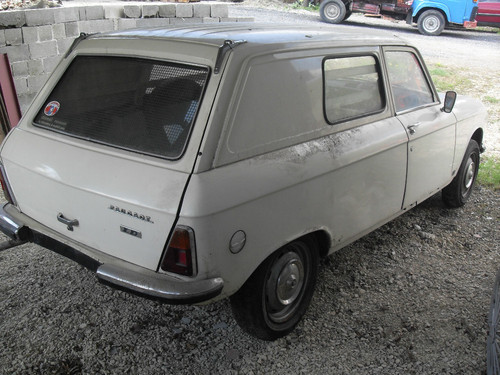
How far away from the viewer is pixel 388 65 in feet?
11.8

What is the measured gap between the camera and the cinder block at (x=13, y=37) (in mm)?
5656

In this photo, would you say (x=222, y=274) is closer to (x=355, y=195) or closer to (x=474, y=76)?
(x=355, y=195)

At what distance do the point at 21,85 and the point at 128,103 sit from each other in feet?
12.9

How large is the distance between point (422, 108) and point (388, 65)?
1.83ft

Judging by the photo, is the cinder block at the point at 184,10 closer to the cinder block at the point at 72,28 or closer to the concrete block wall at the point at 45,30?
the concrete block wall at the point at 45,30

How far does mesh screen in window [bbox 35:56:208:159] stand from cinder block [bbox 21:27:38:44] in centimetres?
340

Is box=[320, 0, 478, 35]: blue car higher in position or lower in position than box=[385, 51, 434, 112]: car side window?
lower

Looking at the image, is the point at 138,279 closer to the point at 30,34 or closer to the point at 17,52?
the point at 17,52

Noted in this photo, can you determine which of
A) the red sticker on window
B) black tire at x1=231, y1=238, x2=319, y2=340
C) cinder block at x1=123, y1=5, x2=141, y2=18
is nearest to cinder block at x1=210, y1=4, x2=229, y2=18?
cinder block at x1=123, y1=5, x2=141, y2=18

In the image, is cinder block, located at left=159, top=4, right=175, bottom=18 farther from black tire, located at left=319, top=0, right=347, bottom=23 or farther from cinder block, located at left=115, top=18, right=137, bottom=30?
black tire, located at left=319, top=0, right=347, bottom=23

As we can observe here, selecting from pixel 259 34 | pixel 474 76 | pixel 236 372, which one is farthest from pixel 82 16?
pixel 474 76

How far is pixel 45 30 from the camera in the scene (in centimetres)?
614

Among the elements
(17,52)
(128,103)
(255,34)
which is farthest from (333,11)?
(128,103)

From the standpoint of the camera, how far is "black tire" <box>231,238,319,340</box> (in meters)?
2.71
